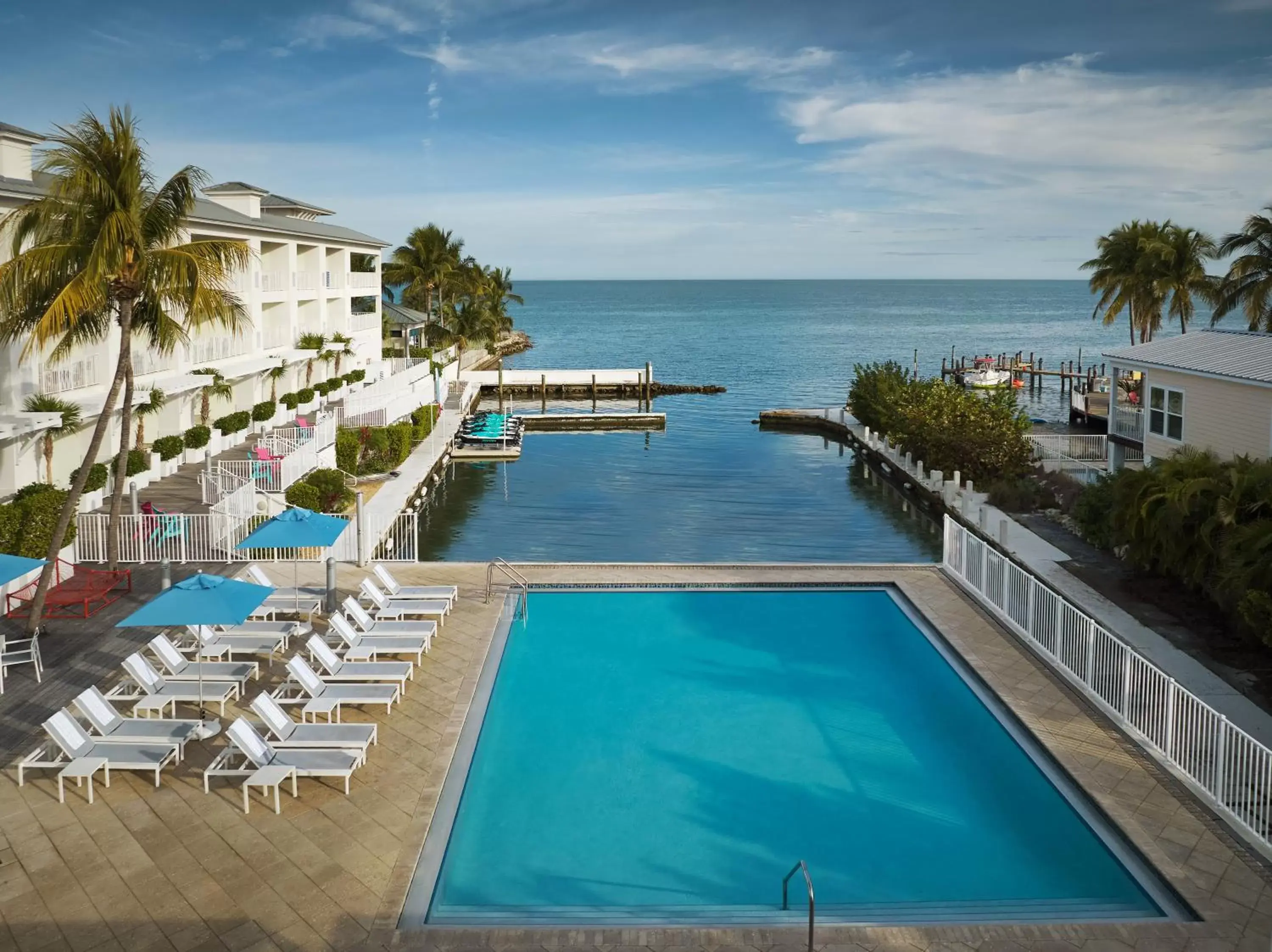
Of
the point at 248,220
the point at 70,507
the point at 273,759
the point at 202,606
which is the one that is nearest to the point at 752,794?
the point at 273,759

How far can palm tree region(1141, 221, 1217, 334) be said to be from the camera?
48.6 meters

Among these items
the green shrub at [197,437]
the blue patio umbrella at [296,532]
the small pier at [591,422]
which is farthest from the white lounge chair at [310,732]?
the small pier at [591,422]

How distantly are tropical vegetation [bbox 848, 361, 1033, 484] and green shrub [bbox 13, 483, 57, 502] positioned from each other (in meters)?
23.7

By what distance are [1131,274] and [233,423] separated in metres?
40.2

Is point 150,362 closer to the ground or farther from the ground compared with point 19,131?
closer to the ground

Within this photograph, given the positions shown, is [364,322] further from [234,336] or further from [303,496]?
[303,496]

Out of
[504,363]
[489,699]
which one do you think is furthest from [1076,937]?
[504,363]

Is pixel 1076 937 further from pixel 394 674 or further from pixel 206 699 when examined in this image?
pixel 206 699

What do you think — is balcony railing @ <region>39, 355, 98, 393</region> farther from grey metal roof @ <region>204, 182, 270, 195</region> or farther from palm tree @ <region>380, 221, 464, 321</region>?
palm tree @ <region>380, 221, 464, 321</region>

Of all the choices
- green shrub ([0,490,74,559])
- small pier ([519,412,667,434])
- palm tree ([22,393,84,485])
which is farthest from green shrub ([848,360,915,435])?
green shrub ([0,490,74,559])

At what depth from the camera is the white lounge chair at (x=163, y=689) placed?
42.6ft

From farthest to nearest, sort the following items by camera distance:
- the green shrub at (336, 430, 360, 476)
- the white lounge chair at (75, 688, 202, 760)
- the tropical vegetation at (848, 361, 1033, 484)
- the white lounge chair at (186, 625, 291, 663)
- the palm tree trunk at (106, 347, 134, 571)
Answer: the tropical vegetation at (848, 361, 1033, 484) < the green shrub at (336, 430, 360, 476) < the palm tree trunk at (106, 347, 134, 571) < the white lounge chair at (186, 625, 291, 663) < the white lounge chair at (75, 688, 202, 760)

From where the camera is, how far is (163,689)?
43.3 feet

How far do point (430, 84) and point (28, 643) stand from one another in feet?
161
